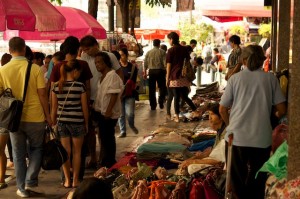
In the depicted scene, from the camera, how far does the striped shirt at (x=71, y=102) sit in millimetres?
8297

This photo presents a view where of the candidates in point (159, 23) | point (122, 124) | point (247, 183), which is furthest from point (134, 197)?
point (159, 23)

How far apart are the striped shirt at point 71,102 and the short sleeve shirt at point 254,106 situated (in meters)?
2.61

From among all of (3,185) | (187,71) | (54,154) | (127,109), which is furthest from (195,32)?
(54,154)

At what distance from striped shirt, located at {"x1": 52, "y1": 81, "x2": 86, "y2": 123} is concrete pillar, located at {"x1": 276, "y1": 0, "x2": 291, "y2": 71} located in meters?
4.06

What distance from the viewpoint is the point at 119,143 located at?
40.5ft

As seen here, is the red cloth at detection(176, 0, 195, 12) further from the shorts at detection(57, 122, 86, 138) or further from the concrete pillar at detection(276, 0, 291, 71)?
the shorts at detection(57, 122, 86, 138)

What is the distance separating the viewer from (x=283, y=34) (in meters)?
11.0

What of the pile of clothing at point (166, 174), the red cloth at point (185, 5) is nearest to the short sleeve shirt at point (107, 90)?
the pile of clothing at point (166, 174)

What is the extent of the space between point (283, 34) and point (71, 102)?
4.46 metres

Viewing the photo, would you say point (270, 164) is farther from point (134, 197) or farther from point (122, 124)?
point (122, 124)

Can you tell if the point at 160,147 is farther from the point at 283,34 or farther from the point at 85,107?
the point at 283,34

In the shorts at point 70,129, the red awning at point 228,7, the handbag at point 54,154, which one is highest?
the red awning at point 228,7

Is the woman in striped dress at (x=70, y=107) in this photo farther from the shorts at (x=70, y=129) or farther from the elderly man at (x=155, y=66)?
the elderly man at (x=155, y=66)

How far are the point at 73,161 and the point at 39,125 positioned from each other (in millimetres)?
810
